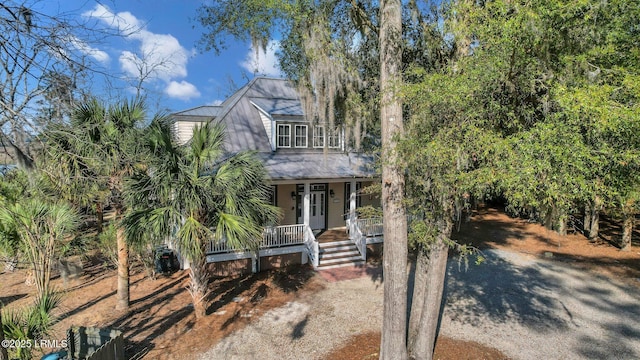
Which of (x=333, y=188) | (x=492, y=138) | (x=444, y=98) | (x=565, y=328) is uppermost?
(x=444, y=98)

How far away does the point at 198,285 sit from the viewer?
8.36 metres

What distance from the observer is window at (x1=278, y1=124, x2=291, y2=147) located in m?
14.2

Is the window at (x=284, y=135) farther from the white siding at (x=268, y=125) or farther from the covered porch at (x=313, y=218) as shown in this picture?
the covered porch at (x=313, y=218)

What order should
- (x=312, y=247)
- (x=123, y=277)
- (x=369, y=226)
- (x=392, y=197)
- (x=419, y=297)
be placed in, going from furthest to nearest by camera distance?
1. (x=369, y=226)
2. (x=312, y=247)
3. (x=123, y=277)
4. (x=419, y=297)
5. (x=392, y=197)

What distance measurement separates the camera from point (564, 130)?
3.98m

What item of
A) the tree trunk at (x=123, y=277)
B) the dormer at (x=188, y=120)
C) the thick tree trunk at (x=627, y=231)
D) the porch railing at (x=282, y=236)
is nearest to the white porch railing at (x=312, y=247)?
the porch railing at (x=282, y=236)

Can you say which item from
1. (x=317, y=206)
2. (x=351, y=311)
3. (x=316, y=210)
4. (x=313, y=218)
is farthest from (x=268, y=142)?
(x=351, y=311)

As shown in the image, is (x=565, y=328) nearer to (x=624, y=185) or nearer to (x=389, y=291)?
(x=389, y=291)

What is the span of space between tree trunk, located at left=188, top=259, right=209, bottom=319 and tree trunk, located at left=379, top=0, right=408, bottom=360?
4543mm

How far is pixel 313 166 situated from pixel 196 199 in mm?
6725

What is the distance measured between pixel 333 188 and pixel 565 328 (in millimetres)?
9630

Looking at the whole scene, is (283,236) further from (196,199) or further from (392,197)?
(392,197)

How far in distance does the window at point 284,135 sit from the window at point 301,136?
367 mm

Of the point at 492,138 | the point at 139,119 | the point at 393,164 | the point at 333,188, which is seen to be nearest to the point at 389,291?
the point at 393,164
